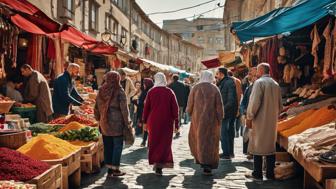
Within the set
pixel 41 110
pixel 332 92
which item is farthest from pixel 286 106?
pixel 41 110

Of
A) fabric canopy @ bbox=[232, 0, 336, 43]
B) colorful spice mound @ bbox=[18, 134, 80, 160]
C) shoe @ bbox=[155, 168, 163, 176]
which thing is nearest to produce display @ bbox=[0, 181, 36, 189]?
colorful spice mound @ bbox=[18, 134, 80, 160]

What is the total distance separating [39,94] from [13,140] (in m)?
3.84

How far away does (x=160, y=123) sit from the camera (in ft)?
26.7

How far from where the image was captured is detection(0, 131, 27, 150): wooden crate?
624 centimetres

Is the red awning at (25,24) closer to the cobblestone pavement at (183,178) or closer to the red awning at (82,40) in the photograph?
the red awning at (82,40)

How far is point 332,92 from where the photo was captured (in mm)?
9414

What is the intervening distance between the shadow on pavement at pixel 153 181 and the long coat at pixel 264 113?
1577 millimetres

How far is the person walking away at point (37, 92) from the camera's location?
9.95 meters

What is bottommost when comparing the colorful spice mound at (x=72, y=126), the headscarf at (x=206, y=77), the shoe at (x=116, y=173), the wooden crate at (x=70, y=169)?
the shoe at (x=116, y=173)

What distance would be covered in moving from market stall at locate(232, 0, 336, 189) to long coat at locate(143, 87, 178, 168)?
7.04ft

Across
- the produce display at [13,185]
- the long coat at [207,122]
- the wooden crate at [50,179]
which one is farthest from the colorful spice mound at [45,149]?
the long coat at [207,122]

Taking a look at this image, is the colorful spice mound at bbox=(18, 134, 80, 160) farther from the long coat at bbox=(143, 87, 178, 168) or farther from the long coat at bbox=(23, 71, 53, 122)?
the long coat at bbox=(23, 71, 53, 122)

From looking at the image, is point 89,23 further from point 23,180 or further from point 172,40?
point 172,40

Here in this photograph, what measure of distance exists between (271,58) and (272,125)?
4857 millimetres
